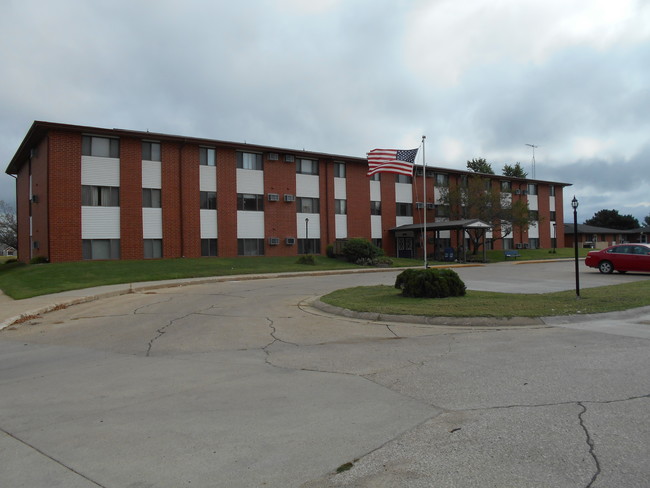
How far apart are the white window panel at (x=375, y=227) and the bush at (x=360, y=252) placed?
6266 millimetres

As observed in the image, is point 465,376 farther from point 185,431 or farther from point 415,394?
point 185,431

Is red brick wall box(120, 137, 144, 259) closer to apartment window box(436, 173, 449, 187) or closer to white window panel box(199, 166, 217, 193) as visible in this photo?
white window panel box(199, 166, 217, 193)

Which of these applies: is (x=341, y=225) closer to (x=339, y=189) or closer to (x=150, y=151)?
(x=339, y=189)

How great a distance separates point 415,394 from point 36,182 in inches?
1311

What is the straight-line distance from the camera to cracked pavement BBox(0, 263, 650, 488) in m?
3.39

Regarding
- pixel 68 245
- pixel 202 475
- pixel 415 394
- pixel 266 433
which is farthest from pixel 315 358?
pixel 68 245

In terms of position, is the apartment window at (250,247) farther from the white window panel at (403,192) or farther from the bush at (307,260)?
the white window panel at (403,192)

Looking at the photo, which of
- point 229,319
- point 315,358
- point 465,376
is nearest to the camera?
point 465,376

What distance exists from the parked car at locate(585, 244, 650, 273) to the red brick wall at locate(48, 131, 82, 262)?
28257mm

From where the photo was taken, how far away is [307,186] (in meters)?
36.8

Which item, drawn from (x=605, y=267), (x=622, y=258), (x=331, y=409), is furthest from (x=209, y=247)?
(x=331, y=409)

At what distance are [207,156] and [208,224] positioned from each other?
4.79 meters

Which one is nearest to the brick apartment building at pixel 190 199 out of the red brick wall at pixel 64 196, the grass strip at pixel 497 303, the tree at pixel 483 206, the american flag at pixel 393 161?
the red brick wall at pixel 64 196

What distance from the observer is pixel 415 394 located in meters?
5.03
